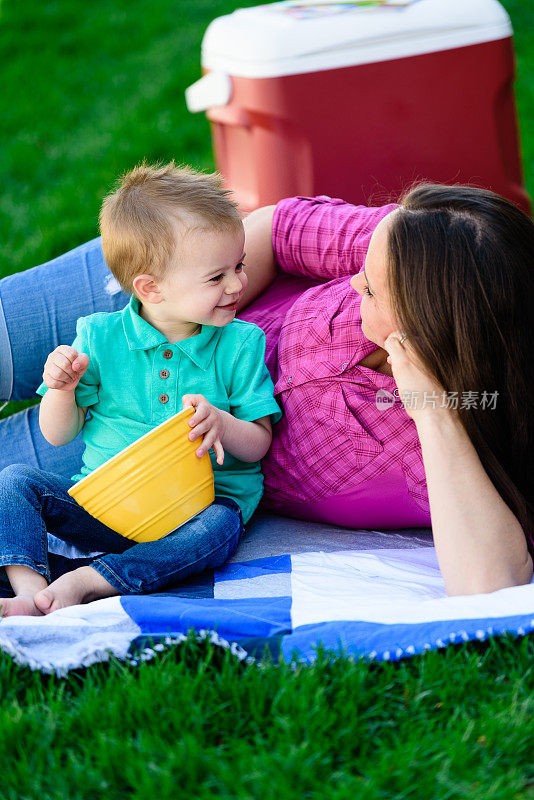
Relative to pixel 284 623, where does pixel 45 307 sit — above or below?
above

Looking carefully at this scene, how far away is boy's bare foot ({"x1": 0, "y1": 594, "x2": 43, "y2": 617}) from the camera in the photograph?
190cm

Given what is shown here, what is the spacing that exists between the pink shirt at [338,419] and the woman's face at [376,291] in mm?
133

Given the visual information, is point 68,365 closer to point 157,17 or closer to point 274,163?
point 274,163

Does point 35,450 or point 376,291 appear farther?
point 35,450

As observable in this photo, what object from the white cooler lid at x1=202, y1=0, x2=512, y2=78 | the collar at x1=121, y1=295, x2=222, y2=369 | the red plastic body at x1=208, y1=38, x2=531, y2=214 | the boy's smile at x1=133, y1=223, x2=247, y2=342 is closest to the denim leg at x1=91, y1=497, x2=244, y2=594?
the collar at x1=121, y1=295, x2=222, y2=369

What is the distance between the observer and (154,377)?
2.22m

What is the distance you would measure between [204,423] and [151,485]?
0.58ft

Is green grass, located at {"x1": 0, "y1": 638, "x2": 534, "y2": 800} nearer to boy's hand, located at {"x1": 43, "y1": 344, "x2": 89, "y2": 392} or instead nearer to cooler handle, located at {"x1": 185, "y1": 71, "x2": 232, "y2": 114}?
boy's hand, located at {"x1": 43, "y1": 344, "x2": 89, "y2": 392}

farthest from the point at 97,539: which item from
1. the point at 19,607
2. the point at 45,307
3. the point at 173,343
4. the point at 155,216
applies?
the point at 45,307

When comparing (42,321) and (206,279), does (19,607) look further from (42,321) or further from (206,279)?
(42,321)

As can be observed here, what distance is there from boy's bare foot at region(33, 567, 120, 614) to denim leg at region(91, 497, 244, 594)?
2 cm

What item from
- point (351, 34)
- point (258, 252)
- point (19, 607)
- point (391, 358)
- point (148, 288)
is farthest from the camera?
point (351, 34)

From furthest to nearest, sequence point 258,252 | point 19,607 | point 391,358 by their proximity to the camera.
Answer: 1. point 258,252
2. point 391,358
3. point 19,607

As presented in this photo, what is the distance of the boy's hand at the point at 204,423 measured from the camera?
2004mm
